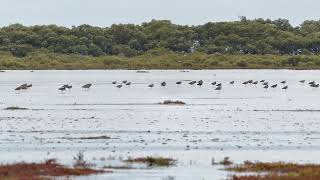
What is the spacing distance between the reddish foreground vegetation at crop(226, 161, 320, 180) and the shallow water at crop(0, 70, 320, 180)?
0.98 m

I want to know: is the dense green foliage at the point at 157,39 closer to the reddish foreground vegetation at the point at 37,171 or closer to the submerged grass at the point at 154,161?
the submerged grass at the point at 154,161

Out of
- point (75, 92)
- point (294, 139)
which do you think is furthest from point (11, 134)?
point (75, 92)

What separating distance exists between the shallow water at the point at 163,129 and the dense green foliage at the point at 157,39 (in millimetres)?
93720

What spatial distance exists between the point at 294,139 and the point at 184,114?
13.4 metres

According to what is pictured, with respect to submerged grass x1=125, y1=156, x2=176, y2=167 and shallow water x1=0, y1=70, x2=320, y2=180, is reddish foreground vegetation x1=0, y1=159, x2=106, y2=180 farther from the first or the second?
submerged grass x1=125, y1=156, x2=176, y2=167

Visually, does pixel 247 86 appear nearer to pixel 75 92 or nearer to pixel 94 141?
pixel 75 92

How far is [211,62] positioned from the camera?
147750 millimetres

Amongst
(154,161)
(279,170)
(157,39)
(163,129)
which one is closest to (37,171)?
(154,161)

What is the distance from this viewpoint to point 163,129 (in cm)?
4166

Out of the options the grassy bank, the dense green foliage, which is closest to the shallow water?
the grassy bank

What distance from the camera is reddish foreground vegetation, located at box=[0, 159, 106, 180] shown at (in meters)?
25.5

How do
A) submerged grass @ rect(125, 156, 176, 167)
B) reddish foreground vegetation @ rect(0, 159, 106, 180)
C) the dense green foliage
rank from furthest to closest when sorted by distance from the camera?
the dense green foliage, submerged grass @ rect(125, 156, 176, 167), reddish foreground vegetation @ rect(0, 159, 106, 180)

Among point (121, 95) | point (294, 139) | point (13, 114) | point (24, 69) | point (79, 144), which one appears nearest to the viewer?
point (79, 144)

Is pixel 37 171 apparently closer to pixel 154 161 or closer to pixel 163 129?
pixel 154 161
